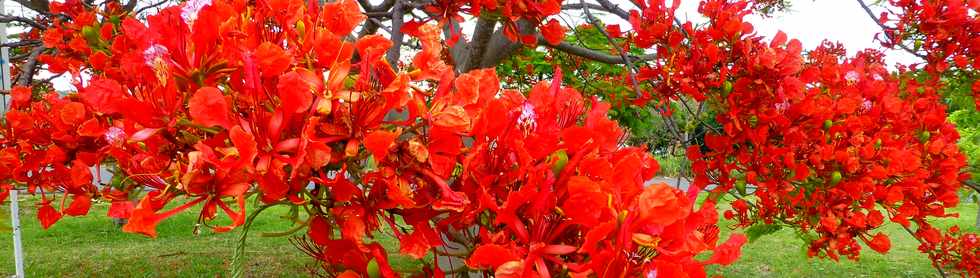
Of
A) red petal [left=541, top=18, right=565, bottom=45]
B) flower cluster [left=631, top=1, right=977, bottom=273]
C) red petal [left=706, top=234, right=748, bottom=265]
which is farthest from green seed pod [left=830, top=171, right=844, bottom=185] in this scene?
red petal [left=706, top=234, right=748, bottom=265]

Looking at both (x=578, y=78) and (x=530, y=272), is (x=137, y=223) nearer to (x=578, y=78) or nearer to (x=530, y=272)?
(x=530, y=272)

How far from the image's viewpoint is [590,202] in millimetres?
670

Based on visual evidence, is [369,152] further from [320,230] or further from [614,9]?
[614,9]

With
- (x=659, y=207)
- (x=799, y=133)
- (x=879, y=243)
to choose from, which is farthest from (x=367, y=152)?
(x=879, y=243)

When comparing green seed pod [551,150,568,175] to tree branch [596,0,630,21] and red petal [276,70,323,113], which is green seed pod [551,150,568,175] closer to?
red petal [276,70,323,113]

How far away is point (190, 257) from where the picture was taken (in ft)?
21.2

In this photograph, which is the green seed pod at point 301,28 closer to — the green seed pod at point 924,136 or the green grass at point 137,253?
the green seed pod at point 924,136

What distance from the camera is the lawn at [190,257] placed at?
5806 mm

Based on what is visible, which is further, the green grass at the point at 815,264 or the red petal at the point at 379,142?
the green grass at the point at 815,264

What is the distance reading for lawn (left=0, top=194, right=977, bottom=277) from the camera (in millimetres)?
5806

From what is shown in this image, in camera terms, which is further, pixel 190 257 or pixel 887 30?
pixel 190 257

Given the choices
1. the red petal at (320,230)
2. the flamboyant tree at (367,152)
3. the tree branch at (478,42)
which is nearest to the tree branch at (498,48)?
the tree branch at (478,42)

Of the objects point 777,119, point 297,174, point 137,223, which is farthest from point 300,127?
point 777,119

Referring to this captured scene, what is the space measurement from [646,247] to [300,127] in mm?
401
